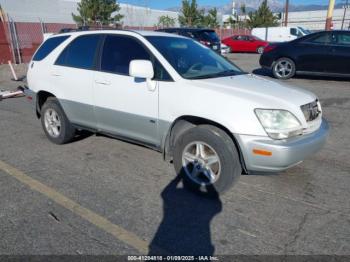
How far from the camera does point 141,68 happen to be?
3.60 m

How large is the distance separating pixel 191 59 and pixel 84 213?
89.5 inches

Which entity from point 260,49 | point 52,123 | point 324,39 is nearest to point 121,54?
point 52,123

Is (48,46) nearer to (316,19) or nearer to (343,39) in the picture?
(343,39)

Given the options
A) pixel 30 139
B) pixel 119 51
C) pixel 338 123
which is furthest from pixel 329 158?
pixel 30 139

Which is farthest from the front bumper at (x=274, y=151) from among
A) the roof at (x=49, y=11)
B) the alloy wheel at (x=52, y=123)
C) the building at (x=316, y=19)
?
the building at (x=316, y=19)

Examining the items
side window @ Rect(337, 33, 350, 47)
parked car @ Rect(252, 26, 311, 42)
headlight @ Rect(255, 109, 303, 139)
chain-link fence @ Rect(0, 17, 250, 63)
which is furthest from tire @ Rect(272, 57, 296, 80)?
parked car @ Rect(252, 26, 311, 42)

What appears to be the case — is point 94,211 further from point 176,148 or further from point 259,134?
point 259,134

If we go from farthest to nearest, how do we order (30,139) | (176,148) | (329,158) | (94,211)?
(30,139)
(329,158)
(176,148)
(94,211)

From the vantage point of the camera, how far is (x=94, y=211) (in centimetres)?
325

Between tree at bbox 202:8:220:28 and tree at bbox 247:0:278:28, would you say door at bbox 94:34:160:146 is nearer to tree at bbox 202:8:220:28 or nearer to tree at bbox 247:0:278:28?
tree at bbox 202:8:220:28

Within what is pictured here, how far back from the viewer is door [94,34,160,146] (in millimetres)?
3869

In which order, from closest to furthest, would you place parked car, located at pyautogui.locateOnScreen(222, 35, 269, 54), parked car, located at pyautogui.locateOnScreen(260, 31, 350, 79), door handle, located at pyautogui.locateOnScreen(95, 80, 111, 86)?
Answer: door handle, located at pyautogui.locateOnScreen(95, 80, 111, 86) < parked car, located at pyautogui.locateOnScreen(260, 31, 350, 79) < parked car, located at pyautogui.locateOnScreen(222, 35, 269, 54)

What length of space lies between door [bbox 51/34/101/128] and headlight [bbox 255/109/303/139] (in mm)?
2406

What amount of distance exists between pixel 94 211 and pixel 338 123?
197 inches
